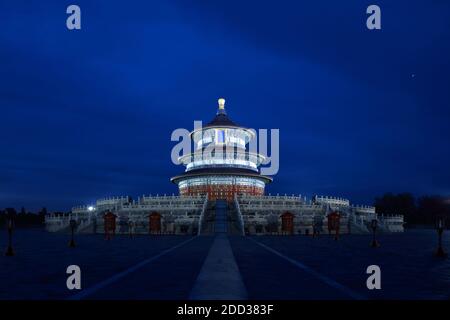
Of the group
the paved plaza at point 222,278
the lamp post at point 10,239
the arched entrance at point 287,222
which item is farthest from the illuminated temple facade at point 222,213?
the paved plaza at point 222,278

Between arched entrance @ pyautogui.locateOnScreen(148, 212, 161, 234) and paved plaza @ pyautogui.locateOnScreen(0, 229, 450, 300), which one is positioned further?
arched entrance @ pyautogui.locateOnScreen(148, 212, 161, 234)

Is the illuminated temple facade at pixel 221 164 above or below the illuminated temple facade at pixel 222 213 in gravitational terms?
above

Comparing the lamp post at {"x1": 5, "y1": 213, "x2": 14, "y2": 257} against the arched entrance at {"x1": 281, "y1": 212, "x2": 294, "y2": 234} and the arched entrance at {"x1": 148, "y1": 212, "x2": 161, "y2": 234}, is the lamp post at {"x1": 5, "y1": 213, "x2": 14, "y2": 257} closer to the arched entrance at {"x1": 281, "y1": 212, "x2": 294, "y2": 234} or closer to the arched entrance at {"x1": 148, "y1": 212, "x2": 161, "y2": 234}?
the arched entrance at {"x1": 148, "y1": 212, "x2": 161, "y2": 234}

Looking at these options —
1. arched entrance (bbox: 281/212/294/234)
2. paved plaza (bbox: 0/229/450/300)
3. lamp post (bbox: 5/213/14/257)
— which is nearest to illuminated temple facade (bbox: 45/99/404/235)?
arched entrance (bbox: 281/212/294/234)

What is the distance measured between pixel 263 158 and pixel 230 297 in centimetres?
7902

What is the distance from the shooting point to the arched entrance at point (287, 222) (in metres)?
45.9

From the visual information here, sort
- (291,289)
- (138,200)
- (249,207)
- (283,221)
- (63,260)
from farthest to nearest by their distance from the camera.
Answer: (138,200) → (249,207) → (283,221) → (63,260) → (291,289)

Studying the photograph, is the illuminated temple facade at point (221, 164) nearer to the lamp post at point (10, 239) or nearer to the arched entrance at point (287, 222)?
the arched entrance at point (287, 222)

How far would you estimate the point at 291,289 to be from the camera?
11.1 metres

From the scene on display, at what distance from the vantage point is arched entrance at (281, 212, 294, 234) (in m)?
45.9

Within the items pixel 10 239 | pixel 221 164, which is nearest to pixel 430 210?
pixel 221 164

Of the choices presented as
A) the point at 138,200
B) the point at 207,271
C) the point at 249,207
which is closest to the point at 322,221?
the point at 249,207
